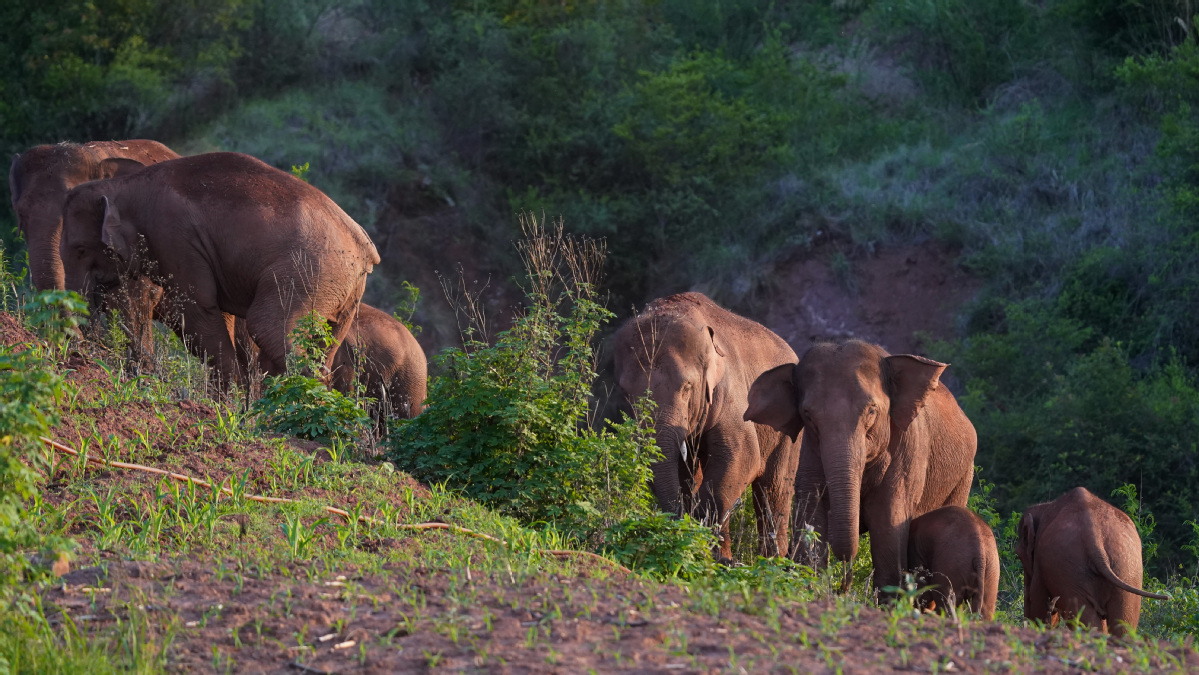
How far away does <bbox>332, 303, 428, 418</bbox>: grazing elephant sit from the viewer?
12914 mm

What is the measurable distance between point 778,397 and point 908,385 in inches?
37.8

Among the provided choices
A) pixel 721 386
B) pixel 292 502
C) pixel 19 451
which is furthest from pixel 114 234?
pixel 19 451

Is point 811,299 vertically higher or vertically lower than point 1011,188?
lower

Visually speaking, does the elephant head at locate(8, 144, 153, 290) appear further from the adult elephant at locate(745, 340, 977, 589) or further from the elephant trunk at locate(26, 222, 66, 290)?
the adult elephant at locate(745, 340, 977, 589)

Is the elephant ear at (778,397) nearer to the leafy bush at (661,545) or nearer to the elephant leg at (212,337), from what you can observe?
the leafy bush at (661,545)

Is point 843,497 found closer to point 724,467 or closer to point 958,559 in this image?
point 958,559

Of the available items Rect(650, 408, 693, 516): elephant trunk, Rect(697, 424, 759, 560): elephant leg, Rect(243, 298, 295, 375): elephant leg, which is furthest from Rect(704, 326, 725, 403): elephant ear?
Rect(243, 298, 295, 375): elephant leg

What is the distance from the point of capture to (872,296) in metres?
23.8

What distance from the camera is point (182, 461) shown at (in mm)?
7766

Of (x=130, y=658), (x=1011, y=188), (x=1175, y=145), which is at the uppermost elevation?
(x=130, y=658)

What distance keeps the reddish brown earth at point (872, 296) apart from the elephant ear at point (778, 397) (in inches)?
512

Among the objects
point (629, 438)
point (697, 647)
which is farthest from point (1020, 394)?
point (697, 647)

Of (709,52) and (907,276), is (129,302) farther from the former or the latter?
(709,52)

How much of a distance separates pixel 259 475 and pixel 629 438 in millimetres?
2493
